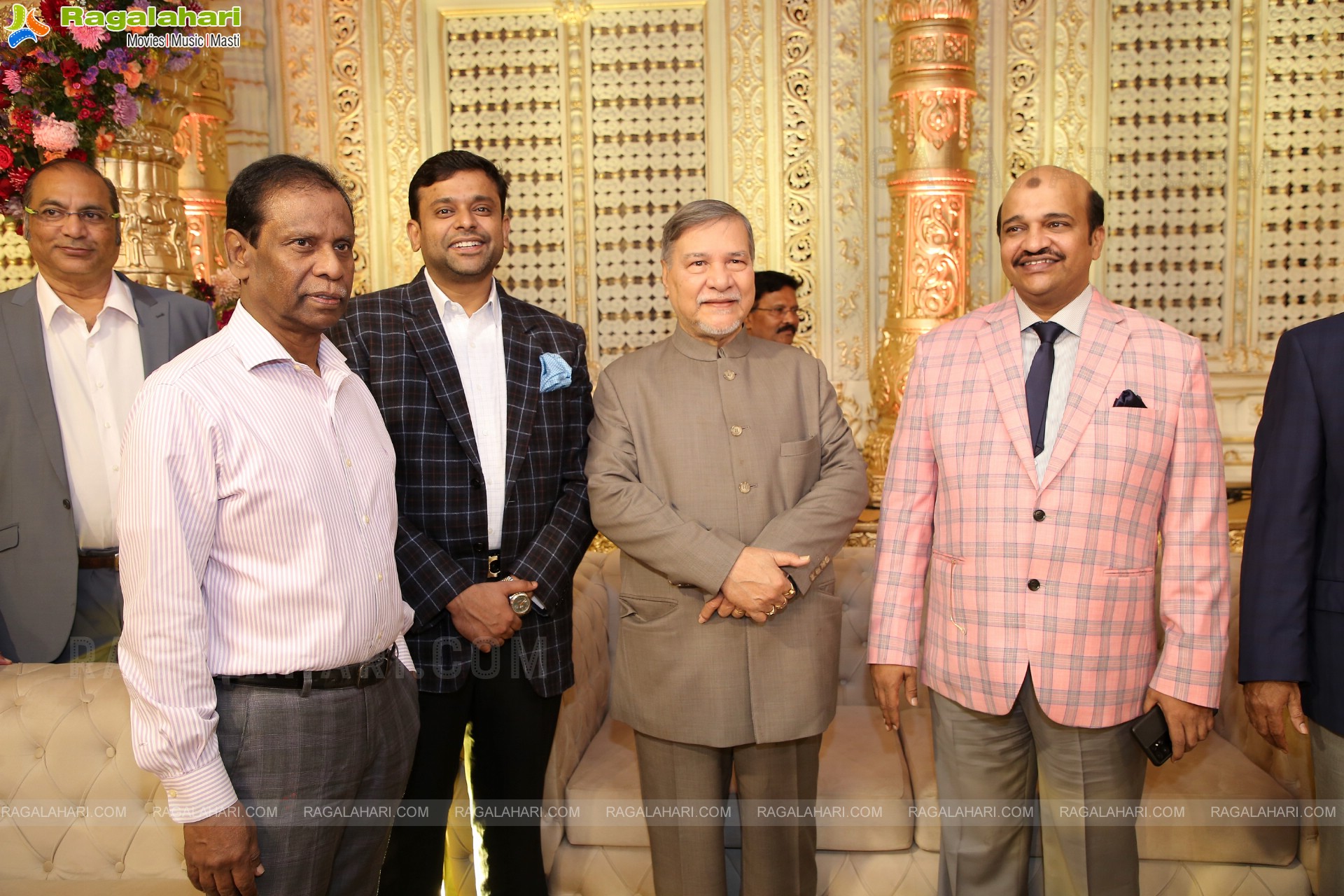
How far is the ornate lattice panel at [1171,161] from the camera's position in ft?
16.6

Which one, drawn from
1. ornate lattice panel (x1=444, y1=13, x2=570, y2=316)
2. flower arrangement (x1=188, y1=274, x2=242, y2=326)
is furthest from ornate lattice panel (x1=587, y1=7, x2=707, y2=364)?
flower arrangement (x1=188, y1=274, x2=242, y2=326)

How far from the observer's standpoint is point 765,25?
203 inches

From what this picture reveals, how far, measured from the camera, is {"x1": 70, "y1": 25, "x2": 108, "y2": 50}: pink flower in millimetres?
2742

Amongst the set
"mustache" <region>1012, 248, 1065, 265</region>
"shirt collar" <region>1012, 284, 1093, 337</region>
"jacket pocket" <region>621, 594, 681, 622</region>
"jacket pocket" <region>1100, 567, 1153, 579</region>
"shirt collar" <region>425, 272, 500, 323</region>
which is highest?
"mustache" <region>1012, 248, 1065, 265</region>

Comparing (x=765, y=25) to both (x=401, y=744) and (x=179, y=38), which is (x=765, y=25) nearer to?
(x=179, y=38)

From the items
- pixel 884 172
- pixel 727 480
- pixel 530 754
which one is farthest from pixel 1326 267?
pixel 530 754

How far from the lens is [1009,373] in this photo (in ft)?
6.73

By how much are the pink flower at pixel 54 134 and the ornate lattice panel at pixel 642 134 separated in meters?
2.88

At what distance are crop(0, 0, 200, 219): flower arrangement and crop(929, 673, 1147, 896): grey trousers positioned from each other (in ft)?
8.96

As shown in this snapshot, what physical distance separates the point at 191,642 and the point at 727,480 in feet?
3.52

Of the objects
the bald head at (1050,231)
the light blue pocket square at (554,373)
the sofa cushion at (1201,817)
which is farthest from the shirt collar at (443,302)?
the sofa cushion at (1201,817)

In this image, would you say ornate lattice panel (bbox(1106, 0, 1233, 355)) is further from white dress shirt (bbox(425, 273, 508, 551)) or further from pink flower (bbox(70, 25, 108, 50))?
pink flower (bbox(70, 25, 108, 50))

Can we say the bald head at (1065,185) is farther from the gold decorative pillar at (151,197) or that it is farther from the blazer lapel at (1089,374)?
the gold decorative pillar at (151,197)

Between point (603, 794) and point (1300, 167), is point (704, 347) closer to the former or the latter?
point (603, 794)
